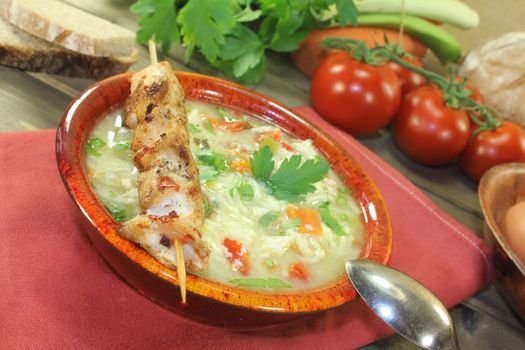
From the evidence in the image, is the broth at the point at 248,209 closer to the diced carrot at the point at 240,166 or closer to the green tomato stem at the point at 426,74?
the diced carrot at the point at 240,166

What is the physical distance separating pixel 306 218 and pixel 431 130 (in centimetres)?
151

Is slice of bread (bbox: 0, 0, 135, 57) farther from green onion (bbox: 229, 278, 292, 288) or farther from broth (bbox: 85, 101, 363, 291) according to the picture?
green onion (bbox: 229, 278, 292, 288)

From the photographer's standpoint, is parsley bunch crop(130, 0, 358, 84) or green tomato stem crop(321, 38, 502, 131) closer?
parsley bunch crop(130, 0, 358, 84)

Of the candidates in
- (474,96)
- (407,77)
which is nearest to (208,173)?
(407,77)

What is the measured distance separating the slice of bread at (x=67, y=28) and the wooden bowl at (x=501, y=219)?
1.88 meters

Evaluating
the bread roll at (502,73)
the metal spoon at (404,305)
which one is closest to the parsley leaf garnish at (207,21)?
the metal spoon at (404,305)

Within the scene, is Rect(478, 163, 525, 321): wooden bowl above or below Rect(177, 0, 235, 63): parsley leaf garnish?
below

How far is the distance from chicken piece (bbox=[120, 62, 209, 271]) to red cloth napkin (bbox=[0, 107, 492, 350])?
0.90 ft

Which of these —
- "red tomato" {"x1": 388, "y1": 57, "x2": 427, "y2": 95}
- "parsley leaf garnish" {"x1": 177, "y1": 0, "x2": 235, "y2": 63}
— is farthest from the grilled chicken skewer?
"red tomato" {"x1": 388, "y1": 57, "x2": 427, "y2": 95}

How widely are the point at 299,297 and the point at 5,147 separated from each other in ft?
3.97

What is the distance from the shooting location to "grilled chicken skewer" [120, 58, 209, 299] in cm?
140

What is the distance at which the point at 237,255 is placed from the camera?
64.7 inches

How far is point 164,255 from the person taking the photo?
1394 millimetres

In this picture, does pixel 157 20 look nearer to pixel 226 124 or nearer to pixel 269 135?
pixel 226 124
